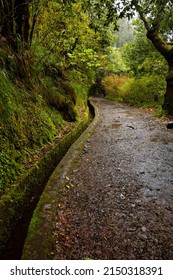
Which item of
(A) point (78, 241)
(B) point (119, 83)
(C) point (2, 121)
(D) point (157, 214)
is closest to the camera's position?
(A) point (78, 241)

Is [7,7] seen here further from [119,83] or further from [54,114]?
[119,83]

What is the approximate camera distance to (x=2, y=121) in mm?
3350

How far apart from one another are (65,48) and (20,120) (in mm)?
5376

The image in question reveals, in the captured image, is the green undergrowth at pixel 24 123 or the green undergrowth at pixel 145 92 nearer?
the green undergrowth at pixel 24 123

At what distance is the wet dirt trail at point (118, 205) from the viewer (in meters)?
2.25

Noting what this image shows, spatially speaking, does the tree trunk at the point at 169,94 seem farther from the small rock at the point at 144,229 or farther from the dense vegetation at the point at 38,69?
the small rock at the point at 144,229

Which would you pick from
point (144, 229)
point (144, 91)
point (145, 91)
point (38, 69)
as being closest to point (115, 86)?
point (144, 91)

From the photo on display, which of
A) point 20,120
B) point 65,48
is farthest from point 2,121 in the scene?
point 65,48

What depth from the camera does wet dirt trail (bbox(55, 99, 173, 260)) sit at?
2.25m

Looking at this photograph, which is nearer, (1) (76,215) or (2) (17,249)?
(2) (17,249)

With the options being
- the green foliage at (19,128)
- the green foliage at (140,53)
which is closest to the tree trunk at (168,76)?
the green foliage at (140,53)

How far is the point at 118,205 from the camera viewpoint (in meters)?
2.99

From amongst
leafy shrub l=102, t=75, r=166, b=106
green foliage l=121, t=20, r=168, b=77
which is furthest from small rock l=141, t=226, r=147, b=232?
green foliage l=121, t=20, r=168, b=77

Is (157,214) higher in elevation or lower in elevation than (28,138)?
lower
